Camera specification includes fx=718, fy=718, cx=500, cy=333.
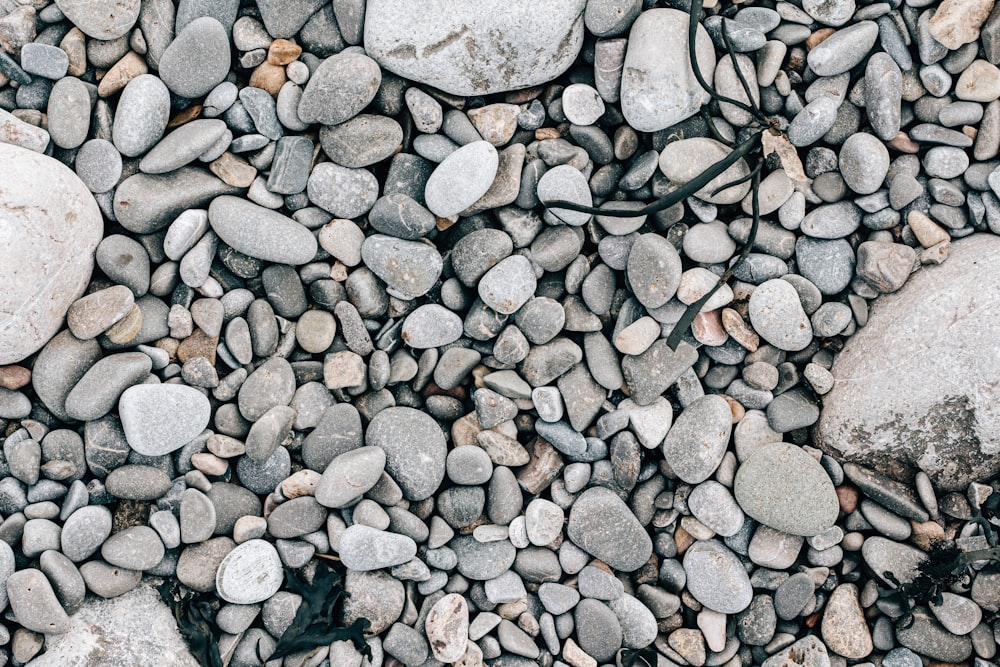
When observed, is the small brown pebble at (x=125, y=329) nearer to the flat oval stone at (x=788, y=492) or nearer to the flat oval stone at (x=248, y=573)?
the flat oval stone at (x=248, y=573)

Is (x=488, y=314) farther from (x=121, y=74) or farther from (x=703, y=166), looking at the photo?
(x=121, y=74)

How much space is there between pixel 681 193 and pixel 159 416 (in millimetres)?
A: 1913

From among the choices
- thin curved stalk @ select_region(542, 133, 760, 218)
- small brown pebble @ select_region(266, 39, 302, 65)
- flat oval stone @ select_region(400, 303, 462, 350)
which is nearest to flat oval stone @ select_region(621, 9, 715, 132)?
thin curved stalk @ select_region(542, 133, 760, 218)

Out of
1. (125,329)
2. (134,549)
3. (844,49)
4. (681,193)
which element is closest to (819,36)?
(844,49)

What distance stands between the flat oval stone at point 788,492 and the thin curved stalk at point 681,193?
0.94 meters

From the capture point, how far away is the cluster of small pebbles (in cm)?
242

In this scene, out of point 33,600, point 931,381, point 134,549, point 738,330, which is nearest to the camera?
point 33,600

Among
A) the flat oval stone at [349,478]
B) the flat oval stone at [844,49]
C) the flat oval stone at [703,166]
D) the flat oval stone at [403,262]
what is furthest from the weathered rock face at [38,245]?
the flat oval stone at [844,49]

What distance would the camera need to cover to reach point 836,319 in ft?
8.38

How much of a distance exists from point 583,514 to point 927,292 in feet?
4.69

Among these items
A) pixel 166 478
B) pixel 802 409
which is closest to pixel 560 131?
pixel 802 409

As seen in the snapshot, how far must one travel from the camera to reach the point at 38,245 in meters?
2.28

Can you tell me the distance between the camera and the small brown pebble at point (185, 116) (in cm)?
250

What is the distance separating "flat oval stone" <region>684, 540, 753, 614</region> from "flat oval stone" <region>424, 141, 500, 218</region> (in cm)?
150
